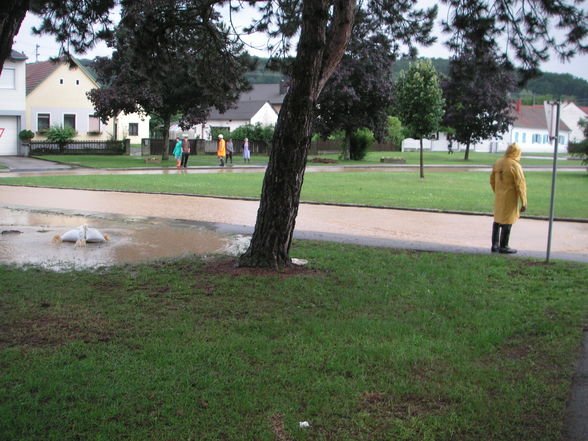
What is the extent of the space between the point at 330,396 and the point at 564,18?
6.45 m

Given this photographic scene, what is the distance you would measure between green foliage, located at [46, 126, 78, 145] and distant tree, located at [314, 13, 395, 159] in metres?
17.9

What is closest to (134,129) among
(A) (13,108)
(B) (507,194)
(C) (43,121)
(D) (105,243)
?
(C) (43,121)

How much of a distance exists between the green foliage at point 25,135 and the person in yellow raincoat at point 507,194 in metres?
39.9

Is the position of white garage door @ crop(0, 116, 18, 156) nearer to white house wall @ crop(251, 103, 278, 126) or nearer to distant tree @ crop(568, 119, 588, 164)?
white house wall @ crop(251, 103, 278, 126)

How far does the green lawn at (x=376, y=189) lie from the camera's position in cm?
1739

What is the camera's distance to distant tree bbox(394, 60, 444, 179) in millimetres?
24641

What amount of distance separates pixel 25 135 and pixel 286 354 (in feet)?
142

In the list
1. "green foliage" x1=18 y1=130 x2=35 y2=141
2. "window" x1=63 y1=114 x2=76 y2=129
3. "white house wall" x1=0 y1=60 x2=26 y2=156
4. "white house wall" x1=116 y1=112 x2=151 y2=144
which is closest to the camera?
"white house wall" x1=0 y1=60 x2=26 y2=156

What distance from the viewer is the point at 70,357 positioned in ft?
16.1

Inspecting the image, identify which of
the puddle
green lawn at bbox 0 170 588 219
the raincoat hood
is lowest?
the puddle

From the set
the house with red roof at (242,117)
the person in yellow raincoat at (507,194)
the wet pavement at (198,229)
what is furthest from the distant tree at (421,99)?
the house with red roof at (242,117)

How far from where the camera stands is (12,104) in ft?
141

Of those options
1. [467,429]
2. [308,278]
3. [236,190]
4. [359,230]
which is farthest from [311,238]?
[236,190]

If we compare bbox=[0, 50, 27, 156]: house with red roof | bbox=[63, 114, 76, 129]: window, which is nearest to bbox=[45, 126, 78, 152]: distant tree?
bbox=[0, 50, 27, 156]: house with red roof
